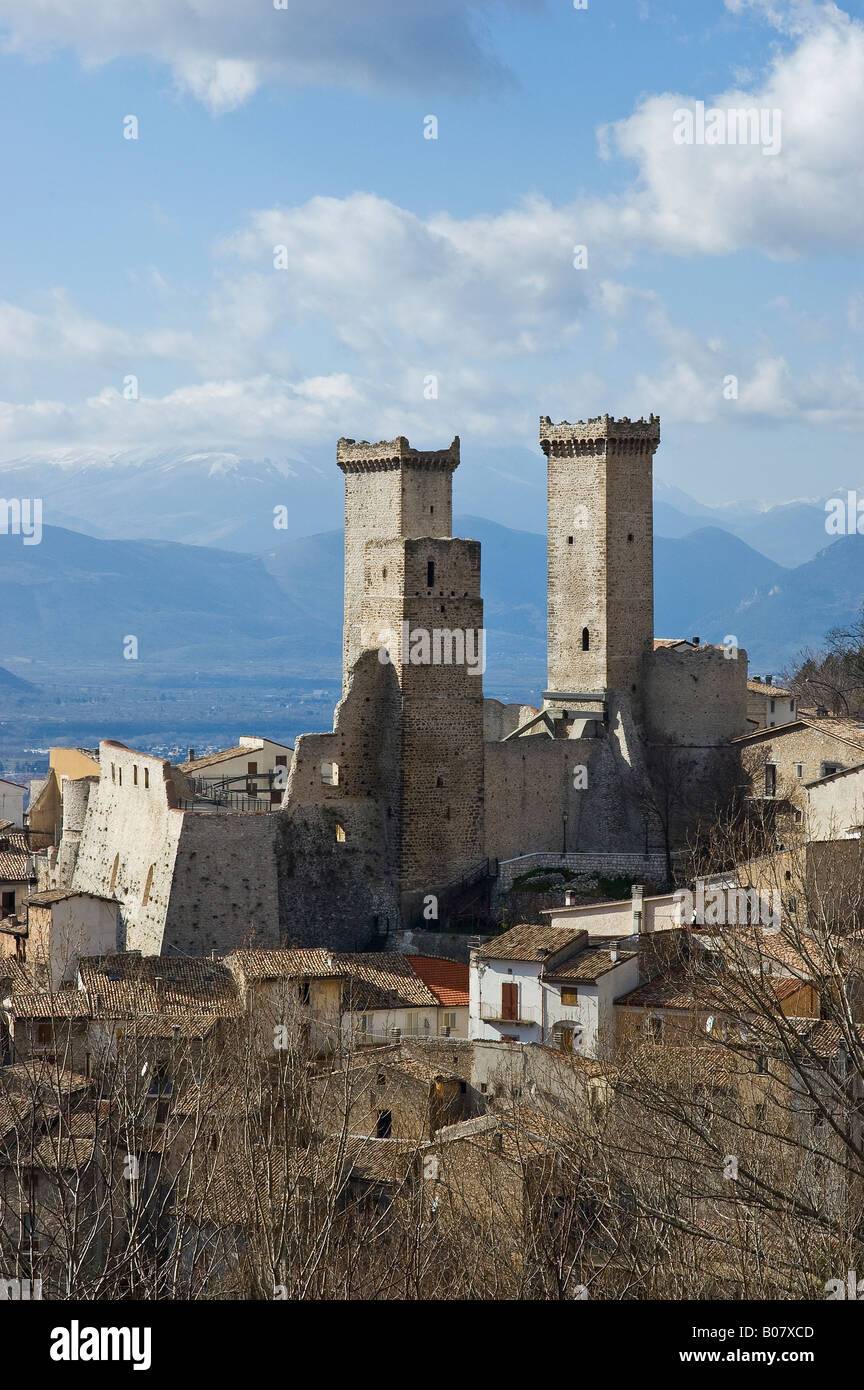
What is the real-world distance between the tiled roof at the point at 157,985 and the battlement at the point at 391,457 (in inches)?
794

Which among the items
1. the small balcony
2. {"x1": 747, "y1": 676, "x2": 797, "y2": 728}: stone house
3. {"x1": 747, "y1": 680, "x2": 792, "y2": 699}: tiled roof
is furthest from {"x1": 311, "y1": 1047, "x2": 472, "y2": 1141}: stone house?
{"x1": 747, "y1": 680, "x2": 792, "y2": 699}: tiled roof

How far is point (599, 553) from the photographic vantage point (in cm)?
5375

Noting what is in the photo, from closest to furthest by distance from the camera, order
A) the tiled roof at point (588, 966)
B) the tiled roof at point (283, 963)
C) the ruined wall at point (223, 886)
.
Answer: the tiled roof at point (588, 966) → the tiled roof at point (283, 963) → the ruined wall at point (223, 886)

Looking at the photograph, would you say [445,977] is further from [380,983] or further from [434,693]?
[434,693]

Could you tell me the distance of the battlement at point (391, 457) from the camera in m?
55.9

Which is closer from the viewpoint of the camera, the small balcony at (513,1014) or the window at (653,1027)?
the window at (653,1027)

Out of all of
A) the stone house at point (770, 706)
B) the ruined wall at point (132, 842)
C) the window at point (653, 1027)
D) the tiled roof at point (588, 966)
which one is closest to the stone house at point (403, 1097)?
the tiled roof at point (588, 966)

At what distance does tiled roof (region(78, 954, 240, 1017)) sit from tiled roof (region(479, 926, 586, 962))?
19.2 ft

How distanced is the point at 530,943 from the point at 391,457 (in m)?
21.7

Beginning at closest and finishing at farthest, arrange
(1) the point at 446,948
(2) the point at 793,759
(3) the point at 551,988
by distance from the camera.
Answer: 1. (3) the point at 551,988
2. (1) the point at 446,948
3. (2) the point at 793,759

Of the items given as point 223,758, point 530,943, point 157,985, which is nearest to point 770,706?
point 223,758

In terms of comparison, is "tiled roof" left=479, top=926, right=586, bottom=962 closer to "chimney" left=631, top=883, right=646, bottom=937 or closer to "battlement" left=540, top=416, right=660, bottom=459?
"chimney" left=631, top=883, right=646, bottom=937

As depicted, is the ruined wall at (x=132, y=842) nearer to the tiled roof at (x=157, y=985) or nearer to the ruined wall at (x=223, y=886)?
the ruined wall at (x=223, y=886)

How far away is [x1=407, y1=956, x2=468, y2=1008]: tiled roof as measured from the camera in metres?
40.7
